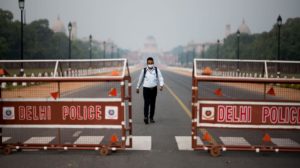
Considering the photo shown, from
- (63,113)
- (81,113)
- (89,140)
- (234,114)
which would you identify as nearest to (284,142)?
(234,114)

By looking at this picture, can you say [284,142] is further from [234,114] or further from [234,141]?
[234,114]

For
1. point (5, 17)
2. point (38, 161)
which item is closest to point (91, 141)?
point (38, 161)

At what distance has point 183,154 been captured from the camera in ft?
29.2

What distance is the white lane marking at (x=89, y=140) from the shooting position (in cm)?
1002

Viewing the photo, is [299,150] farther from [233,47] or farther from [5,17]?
[233,47]

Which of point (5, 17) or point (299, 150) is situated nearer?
point (299, 150)

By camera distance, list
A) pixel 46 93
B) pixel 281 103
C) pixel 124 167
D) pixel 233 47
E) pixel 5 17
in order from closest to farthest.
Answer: pixel 124 167 < pixel 281 103 < pixel 46 93 < pixel 5 17 < pixel 233 47

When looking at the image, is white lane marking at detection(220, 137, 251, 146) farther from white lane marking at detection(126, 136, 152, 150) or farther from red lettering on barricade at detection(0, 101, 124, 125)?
red lettering on barricade at detection(0, 101, 124, 125)

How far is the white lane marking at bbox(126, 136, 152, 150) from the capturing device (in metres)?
9.58

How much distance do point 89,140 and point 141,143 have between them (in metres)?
1.27

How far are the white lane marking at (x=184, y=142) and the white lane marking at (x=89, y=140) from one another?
1825mm

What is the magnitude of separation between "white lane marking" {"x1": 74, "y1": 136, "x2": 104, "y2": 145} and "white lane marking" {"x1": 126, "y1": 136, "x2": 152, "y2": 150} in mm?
719

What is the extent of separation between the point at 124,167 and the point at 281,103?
3.40m

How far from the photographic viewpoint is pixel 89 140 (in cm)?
1036
